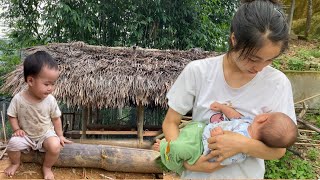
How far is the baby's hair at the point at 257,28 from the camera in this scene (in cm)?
137

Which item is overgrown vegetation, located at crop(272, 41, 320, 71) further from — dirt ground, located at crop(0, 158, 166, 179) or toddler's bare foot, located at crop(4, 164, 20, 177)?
toddler's bare foot, located at crop(4, 164, 20, 177)

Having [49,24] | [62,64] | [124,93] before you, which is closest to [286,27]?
[124,93]

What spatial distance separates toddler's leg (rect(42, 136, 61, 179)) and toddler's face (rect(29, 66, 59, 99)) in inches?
21.6

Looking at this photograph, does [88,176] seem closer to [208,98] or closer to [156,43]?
[208,98]

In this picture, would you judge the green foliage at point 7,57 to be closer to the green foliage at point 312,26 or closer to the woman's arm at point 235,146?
the green foliage at point 312,26

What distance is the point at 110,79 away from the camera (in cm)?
789

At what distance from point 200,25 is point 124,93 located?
4014 mm

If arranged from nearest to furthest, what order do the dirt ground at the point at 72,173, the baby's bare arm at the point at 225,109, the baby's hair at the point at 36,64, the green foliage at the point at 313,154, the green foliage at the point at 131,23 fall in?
the baby's bare arm at the point at 225,109, the baby's hair at the point at 36,64, the dirt ground at the point at 72,173, the green foliage at the point at 313,154, the green foliage at the point at 131,23

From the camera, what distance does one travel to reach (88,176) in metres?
4.92

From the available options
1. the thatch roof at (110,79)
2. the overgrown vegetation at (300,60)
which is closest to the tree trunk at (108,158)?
the thatch roof at (110,79)

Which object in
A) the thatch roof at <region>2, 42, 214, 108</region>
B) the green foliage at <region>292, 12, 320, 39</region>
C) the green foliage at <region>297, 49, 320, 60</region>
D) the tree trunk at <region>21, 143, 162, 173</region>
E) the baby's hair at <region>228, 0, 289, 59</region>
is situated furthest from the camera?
the green foliage at <region>292, 12, 320, 39</region>

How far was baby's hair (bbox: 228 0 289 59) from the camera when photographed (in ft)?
4.50

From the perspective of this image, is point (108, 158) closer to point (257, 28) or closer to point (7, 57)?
point (257, 28)

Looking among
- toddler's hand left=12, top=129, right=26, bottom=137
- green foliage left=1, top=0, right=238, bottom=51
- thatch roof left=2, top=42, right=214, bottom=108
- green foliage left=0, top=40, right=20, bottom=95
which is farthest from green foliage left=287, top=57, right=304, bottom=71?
green foliage left=0, top=40, right=20, bottom=95
